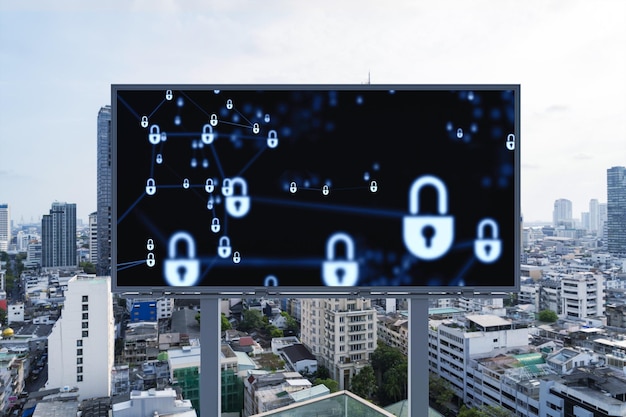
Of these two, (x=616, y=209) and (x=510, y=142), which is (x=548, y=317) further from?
(x=510, y=142)

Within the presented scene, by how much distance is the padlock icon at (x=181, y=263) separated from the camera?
2.12 m

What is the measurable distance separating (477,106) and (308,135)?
83 cm

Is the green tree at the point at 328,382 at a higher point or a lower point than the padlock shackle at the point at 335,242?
lower

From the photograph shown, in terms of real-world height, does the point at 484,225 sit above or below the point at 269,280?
above

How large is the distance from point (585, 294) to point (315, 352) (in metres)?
12.9

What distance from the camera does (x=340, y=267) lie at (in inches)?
82.8

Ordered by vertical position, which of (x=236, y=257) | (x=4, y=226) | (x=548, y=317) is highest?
(x=236, y=257)

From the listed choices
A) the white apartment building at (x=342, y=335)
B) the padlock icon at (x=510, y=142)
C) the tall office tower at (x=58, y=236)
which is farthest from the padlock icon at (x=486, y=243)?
the tall office tower at (x=58, y=236)

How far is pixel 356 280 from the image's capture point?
2.10 meters

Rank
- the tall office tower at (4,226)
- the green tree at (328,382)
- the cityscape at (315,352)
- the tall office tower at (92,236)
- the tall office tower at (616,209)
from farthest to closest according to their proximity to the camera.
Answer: the tall office tower at (4,226)
the tall office tower at (92,236)
the tall office tower at (616,209)
the green tree at (328,382)
the cityscape at (315,352)

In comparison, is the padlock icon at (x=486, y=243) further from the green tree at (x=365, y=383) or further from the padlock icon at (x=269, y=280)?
the green tree at (x=365, y=383)

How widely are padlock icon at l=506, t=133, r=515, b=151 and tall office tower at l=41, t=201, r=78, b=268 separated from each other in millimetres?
27003

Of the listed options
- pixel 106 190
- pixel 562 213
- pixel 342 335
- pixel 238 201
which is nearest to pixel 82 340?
pixel 342 335

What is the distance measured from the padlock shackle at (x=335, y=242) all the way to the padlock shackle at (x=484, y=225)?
617mm
